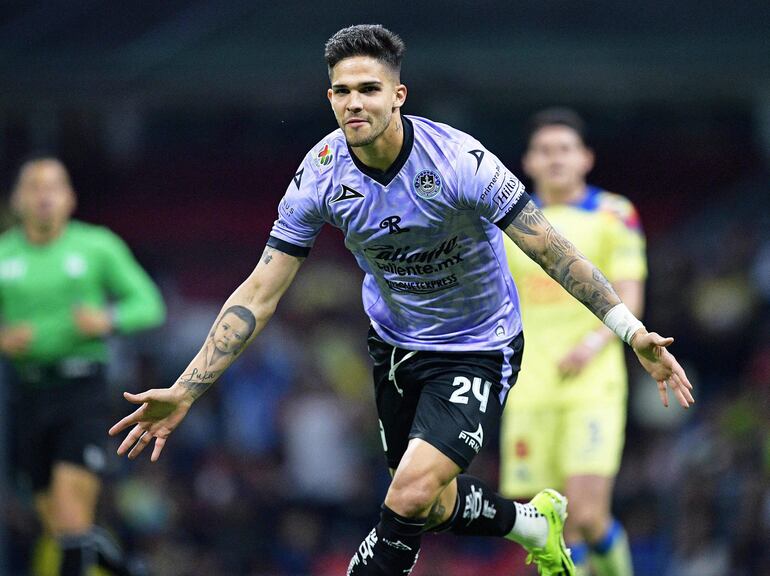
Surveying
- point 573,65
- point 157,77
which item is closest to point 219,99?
point 157,77

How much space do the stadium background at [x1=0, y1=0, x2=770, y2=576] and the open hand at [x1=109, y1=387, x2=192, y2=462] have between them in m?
6.87

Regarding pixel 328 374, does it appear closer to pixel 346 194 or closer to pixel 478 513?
pixel 478 513

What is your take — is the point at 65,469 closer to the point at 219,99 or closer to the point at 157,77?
the point at 157,77

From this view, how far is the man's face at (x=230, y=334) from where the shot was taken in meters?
6.04

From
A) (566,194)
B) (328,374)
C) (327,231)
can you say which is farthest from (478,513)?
(327,231)

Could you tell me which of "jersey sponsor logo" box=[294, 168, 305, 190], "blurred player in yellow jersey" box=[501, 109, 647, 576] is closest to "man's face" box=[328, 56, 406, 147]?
"jersey sponsor logo" box=[294, 168, 305, 190]

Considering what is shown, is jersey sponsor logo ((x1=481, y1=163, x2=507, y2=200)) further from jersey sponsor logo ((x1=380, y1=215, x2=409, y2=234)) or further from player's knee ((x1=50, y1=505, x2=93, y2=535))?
player's knee ((x1=50, y1=505, x2=93, y2=535))

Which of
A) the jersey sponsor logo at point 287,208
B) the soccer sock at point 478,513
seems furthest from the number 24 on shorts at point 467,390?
the jersey sponsor logo at point 287,208

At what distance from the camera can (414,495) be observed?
5.83 m

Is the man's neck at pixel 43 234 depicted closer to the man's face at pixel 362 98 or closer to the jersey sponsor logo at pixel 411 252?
the jersey sponsor logo at pixel 411 252

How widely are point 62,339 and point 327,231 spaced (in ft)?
23.8

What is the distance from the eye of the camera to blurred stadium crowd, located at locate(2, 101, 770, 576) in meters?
13.0

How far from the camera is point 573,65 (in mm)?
13227

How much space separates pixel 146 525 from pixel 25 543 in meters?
1.12
